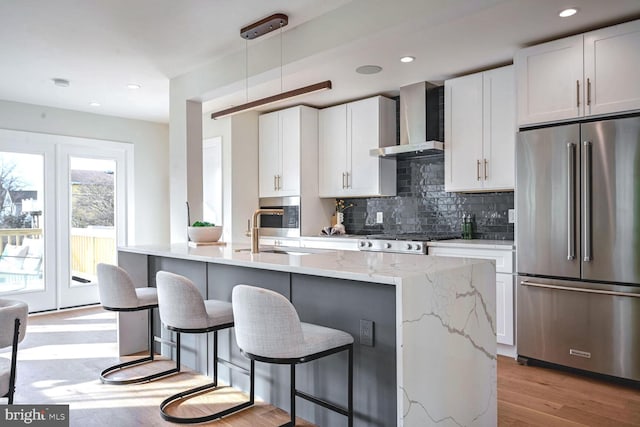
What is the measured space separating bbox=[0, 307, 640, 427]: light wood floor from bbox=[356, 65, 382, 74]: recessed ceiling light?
2665mm

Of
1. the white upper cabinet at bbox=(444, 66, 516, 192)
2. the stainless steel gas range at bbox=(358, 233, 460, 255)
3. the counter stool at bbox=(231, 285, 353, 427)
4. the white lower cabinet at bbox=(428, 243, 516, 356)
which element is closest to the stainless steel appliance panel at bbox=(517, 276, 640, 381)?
the white lower cabinet at bbox=(428, 243, 516, 356)

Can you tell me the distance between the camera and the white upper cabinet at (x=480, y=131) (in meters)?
4.00

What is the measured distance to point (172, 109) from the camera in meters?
4.62

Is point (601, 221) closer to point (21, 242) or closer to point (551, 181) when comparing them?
point (551, 181)

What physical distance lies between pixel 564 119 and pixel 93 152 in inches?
215

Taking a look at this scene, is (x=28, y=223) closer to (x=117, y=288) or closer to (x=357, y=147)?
(x=117, y=288)

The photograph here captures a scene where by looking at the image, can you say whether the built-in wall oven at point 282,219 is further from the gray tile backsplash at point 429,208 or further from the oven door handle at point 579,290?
the oven door handle at point 579,290

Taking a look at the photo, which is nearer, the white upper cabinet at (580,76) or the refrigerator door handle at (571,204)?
the white upper cabinet at (580,76)

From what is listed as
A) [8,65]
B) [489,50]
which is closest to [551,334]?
[489,50]

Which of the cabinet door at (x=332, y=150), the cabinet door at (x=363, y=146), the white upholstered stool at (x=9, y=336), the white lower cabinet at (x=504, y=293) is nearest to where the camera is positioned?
the white upholstered stool at (x=9, y=336)

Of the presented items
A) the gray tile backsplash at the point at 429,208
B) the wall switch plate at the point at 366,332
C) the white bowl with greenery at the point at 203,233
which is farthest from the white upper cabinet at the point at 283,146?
the wall switch plate at the point at 366,332

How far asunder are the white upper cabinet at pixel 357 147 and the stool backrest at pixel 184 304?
287 centimetres

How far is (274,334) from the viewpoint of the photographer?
2002 mm

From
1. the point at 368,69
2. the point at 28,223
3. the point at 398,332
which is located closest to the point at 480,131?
the point at 368,69
